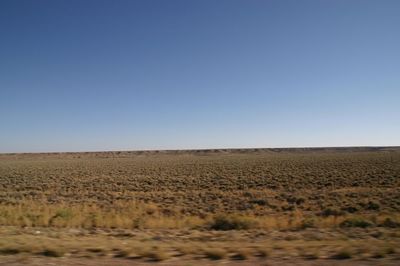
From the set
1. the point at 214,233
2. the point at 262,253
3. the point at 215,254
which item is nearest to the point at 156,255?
the point at 215,254

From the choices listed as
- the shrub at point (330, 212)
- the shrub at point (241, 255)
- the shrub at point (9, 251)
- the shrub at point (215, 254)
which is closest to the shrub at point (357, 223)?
the shrub at point (330, 212)

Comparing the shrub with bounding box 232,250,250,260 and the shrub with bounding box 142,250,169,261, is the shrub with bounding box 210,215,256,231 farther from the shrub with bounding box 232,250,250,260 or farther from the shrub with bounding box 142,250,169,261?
the shrub with bounding box 142,250,169,261

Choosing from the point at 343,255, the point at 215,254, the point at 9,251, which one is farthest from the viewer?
the point at 9,251

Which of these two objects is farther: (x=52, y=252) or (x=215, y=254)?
(x=52, y=252)

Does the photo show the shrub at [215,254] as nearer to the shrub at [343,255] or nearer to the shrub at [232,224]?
the shrub at [343,255]

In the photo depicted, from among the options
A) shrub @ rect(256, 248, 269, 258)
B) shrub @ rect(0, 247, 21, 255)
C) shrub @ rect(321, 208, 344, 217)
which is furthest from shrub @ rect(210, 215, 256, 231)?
shrub @ rect(0, 247, 21, 255)

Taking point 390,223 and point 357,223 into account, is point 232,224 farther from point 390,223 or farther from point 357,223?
point 390,223

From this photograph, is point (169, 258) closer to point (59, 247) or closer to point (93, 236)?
point (59, 247)

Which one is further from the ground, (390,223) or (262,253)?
(262,253)

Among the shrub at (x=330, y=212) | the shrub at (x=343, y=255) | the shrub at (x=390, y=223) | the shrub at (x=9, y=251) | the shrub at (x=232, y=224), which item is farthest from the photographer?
the shrub at (x=330, y=212)

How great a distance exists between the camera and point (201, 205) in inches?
887

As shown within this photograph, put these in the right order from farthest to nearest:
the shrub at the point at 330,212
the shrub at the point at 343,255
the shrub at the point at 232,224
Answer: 1. the shrub at the point at 330,212
2. the shrub at the point at 232,224
3. the shrub at the point at 343,255

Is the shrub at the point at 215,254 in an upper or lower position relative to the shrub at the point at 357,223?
upper

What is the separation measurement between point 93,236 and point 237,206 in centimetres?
1159
